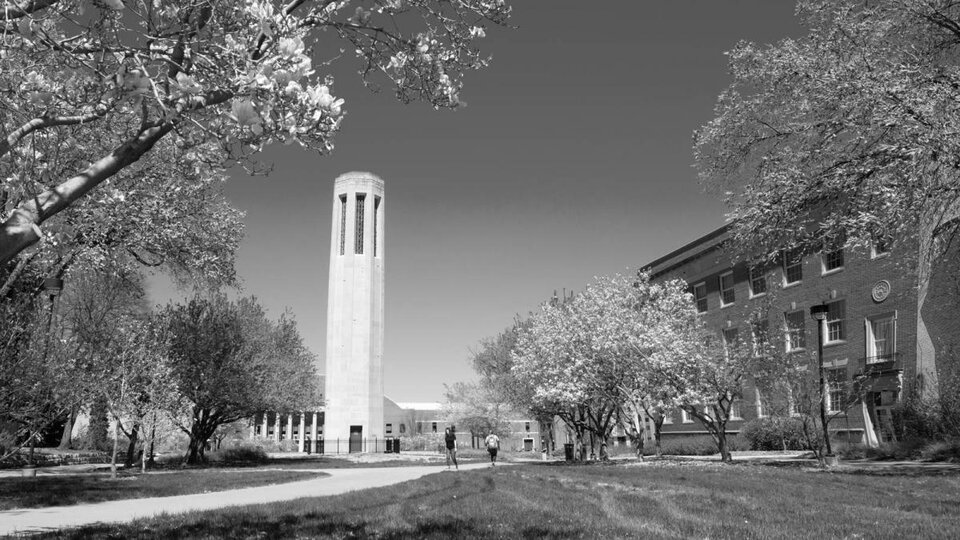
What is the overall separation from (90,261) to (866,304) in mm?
31868

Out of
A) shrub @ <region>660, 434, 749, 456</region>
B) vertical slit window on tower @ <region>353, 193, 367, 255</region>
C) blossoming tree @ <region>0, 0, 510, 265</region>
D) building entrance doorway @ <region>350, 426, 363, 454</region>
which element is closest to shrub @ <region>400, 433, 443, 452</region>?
A: building entrance doorway @ <region>350, 426, 363, 454</region>

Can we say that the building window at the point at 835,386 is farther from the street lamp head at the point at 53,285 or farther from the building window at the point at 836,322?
the street lamp head at the point at 53,285

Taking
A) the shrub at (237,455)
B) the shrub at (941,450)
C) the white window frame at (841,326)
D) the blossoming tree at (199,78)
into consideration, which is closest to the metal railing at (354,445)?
the shrub at (237,455)

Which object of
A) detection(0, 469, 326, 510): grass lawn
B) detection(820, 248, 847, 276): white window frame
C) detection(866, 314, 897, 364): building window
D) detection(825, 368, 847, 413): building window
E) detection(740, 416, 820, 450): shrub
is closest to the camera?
detection(0, 469, 326, 510): grass lawn

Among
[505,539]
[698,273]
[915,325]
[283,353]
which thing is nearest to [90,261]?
[505,539]

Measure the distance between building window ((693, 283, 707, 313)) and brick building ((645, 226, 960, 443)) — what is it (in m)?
2.88

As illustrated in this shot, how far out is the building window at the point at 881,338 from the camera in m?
32.2

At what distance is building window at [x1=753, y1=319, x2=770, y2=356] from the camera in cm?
2669

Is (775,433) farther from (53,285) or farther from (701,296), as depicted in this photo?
(53,285)

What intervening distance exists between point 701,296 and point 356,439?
125ft

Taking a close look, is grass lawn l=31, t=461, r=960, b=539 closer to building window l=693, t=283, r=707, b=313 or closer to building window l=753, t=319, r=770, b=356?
building window l=753, t=319, r=770, b=356

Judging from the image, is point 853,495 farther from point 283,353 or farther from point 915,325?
point 283,353

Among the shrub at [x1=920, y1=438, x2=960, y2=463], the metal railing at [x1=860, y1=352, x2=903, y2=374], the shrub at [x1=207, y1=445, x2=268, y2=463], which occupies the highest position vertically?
the metal railing at [x1=860, y1=352, x2=903, y2=374]

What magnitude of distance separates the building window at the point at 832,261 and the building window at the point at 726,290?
7214 millimetres
